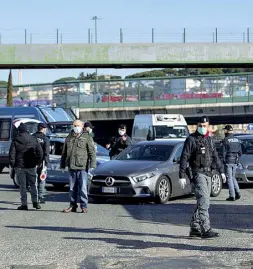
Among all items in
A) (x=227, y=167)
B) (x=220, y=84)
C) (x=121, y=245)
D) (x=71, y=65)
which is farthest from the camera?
(x=220, y=84)

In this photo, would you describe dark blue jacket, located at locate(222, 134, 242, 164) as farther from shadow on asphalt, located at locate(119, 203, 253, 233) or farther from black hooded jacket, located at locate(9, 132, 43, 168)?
black hooded jacket, located at locate(9, 132, 43, 168)

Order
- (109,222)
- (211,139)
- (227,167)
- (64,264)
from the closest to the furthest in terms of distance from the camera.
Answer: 1. (64,264)
2. (211,139)
3. (109,222)
4. (227,167)

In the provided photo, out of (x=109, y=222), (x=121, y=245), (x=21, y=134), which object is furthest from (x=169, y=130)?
(x=121, y=245)

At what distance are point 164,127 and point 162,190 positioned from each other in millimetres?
18036

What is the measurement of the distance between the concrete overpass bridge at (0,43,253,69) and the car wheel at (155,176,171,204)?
3223 centimetres

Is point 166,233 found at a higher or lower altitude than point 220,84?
lower

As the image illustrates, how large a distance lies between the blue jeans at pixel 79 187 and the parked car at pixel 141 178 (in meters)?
1.71

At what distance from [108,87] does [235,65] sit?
16131 mm

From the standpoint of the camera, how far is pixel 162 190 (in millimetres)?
16781

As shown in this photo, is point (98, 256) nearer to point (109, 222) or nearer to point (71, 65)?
point (109, 222)

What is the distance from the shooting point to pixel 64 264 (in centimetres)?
930

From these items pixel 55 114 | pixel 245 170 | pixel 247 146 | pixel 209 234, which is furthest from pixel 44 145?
pixel 55 114

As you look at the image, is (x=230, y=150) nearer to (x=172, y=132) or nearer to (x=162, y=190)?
(x=162, y=190)

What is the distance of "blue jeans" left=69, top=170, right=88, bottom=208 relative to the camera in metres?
14.9
